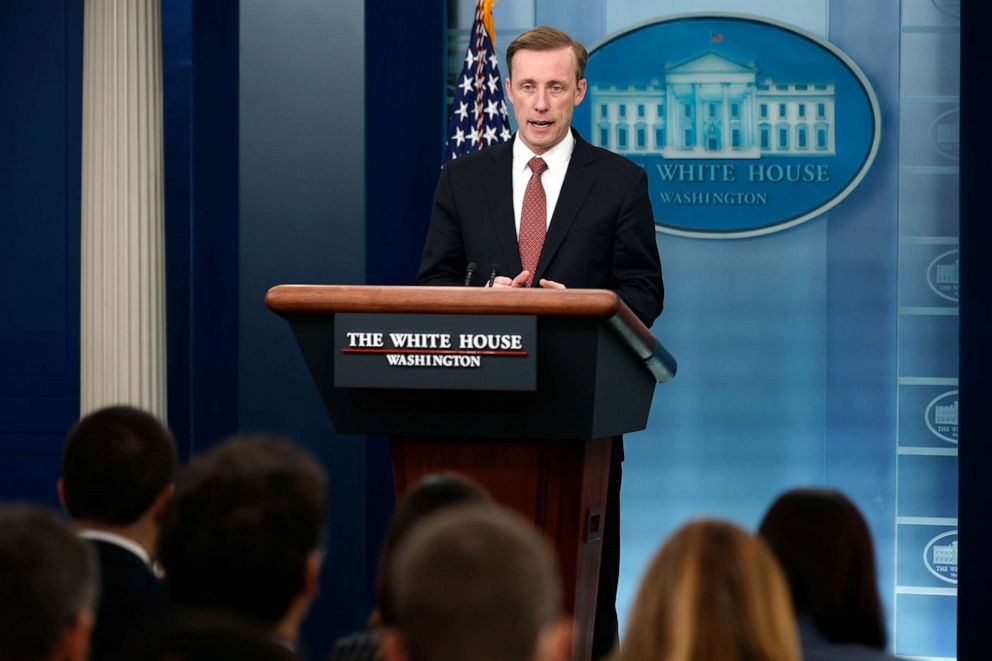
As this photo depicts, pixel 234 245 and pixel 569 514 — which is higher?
pixel 234 245

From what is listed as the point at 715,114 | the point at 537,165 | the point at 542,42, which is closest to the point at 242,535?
→ the point at 537,165

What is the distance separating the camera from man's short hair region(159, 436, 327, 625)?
1814 millimetres

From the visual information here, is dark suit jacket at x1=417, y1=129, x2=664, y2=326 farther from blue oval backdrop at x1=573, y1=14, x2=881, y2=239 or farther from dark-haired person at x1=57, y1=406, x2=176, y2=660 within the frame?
blue oval backdrop at x1=573, y1=14, x2=881, y2=239

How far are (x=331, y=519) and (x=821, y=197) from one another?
6.90 ft

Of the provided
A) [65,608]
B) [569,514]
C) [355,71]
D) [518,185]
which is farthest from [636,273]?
[65,608]

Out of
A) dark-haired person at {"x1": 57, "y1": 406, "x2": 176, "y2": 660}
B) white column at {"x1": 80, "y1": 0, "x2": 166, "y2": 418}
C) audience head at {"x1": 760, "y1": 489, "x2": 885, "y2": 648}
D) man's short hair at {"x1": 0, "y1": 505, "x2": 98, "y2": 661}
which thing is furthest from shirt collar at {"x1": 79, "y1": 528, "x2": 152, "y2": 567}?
white column at {"x1": 80, "y1": 0, "x2": 166, "y2": 418}

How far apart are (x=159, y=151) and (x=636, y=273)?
248 centimetres

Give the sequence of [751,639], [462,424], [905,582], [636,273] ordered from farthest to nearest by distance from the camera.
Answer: [905,582] < [636,273] < [462,424] < [751,639]

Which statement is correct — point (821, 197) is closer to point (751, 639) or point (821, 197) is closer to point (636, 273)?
point (636, 273)

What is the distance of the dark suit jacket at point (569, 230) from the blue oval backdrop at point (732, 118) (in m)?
1.60

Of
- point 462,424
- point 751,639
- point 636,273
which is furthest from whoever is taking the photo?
point 636,273

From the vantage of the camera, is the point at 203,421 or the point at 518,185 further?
the point at 203,421

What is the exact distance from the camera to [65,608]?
61.6 inches

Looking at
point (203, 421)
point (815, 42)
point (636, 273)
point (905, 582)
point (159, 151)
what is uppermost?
point (815, 42)
